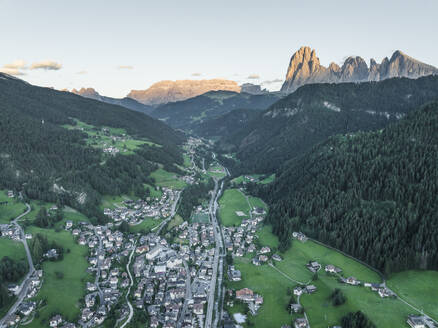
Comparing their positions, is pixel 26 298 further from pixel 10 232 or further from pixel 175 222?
pixel 175 222

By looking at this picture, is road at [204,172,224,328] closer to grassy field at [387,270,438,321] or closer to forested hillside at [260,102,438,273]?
forested hillside at [260,102,438,273]

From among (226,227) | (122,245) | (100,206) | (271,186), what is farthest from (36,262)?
(271,186)

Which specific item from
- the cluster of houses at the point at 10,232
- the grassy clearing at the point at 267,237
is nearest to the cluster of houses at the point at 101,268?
the cluster of houses at the point at 10,232

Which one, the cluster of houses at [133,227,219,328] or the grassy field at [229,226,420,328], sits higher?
the grassy field at [229,226,420,328]

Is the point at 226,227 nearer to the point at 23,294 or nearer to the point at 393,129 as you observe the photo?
the point at 23,294

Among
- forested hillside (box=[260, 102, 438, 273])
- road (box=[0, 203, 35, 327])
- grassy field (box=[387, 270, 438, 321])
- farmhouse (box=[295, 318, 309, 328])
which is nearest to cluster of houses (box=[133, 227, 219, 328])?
farmhouse (box=[295, 318, 309, 328])
